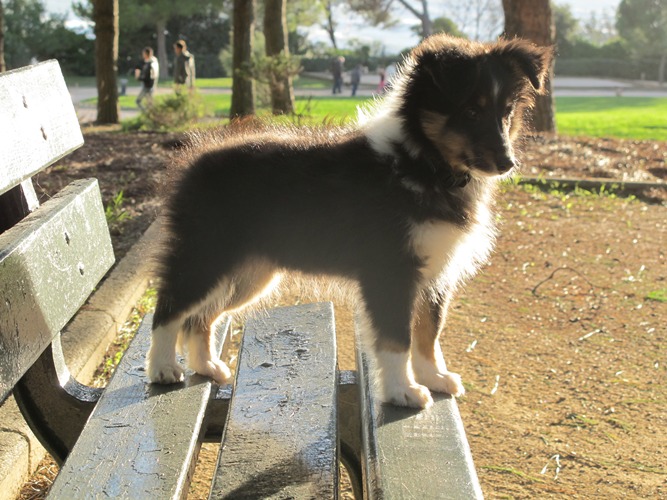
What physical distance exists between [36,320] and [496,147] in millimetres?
1861

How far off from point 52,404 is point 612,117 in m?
26.0

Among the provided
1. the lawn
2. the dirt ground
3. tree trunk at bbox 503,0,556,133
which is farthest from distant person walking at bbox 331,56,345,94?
the dirt ground

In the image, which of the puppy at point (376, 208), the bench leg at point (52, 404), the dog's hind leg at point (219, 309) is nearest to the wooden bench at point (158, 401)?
the bench leg at point (52, 404)

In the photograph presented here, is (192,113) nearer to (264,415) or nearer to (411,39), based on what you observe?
(264,415)

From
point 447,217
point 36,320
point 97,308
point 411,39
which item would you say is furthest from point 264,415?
point 411,39

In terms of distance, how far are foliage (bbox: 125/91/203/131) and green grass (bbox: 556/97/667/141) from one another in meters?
8.34

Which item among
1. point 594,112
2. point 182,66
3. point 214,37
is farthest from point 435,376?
point 214,37

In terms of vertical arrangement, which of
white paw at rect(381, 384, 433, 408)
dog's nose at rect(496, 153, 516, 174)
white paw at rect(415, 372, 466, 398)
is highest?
dog's nose at rect(496, 153, 516, 174)

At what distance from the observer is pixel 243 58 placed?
18812mm

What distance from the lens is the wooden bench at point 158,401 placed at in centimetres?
236

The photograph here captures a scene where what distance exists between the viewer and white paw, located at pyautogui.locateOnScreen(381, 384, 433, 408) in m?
3.00

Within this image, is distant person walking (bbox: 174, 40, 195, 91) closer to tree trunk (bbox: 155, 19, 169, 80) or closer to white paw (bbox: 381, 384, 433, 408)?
white paw (bbox: 381, 384, 433, 408)

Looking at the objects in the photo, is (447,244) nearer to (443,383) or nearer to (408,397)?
(443,383)

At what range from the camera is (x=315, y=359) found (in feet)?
10.9
